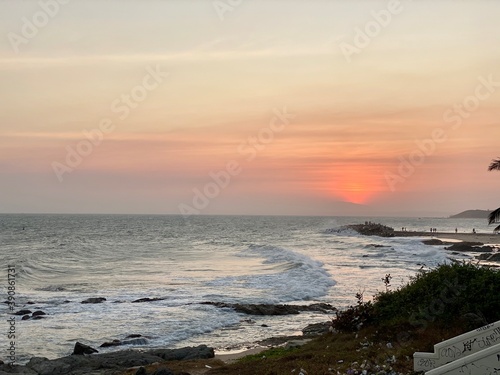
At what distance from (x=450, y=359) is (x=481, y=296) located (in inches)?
146

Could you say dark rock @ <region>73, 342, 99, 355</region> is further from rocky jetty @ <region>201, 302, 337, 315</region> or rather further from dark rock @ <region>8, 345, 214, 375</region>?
rocky jetty @ <region>201, 302, 337, 315</region>

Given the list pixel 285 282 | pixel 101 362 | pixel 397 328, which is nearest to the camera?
pixel 397 328

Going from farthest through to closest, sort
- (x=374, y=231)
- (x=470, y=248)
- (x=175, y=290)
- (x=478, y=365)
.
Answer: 1. (x=374, y=231)
2. (x=470, y=248)
3. (x=175, y=290)
4. (x=478, y=365)

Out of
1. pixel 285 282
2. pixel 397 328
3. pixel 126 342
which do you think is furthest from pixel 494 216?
pixel 285 282

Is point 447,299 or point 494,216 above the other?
point 494,216

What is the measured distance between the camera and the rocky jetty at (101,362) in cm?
1596

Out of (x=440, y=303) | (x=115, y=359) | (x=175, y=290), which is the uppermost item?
(x=440, y=303)

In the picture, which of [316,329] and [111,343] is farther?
[316,329]

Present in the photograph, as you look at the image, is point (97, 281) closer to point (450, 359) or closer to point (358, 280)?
point (358, 280)

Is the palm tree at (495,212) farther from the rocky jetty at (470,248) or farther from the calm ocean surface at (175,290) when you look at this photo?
the rocky jetty at (470,248)

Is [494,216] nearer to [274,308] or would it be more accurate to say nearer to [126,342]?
[274,308]

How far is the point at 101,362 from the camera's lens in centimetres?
1672

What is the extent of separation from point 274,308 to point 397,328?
12.9m

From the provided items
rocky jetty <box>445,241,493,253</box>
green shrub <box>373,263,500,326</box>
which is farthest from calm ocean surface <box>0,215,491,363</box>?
rocky jetty <box>445,241,493,253</box>
